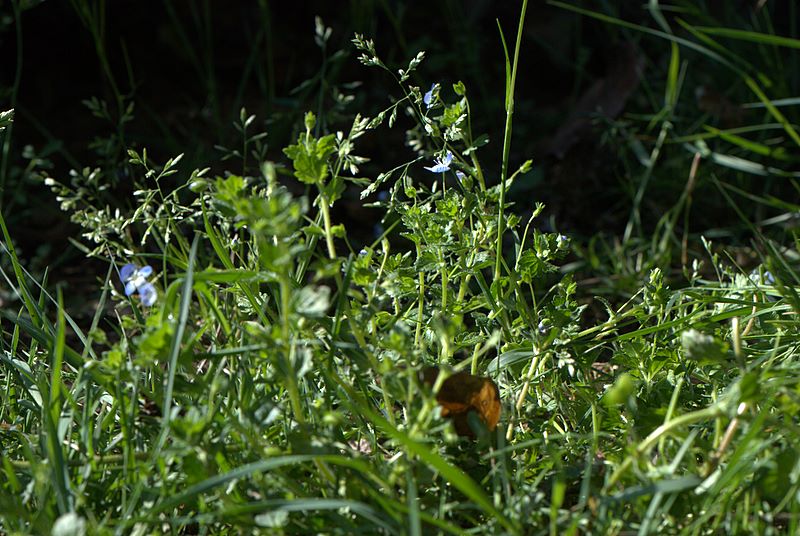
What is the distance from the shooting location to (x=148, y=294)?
1.51m

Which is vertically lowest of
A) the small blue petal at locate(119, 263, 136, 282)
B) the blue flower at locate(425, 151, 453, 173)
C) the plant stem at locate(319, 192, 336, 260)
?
the small blue petal at locate(119, 263, 136, 282)

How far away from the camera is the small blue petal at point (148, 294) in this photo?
1.45m

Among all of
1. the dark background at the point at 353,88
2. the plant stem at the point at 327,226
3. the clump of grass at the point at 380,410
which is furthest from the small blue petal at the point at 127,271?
the dark background at the point at 353,88

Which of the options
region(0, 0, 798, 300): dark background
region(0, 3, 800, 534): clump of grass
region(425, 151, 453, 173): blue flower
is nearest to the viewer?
region(0, 3, 800, 534): clump of grass

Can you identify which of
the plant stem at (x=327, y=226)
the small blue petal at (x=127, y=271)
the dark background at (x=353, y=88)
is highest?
the plant stem at (x=327, y=226)

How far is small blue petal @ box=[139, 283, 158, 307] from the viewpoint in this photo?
145 centimetres

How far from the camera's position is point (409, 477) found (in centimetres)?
119

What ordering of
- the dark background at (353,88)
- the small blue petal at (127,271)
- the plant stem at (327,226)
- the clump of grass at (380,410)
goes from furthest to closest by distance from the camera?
the dark background at (353,88), the small blue petal at (127,271), the plant stem at (327,226), the clump of grass at (380,410)

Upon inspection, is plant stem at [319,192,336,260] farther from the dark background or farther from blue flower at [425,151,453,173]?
the dark background

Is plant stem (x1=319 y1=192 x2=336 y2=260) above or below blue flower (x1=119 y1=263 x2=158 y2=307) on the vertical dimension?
above

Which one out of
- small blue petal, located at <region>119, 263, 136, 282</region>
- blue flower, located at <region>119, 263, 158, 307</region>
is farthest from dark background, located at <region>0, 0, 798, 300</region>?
blue flower, located at <region>119, 263, 158, 307</region>

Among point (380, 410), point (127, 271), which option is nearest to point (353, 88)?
point (127, 271)

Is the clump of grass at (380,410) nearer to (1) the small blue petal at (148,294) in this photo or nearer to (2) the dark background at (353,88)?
(1) the small blue petal at (148,294)

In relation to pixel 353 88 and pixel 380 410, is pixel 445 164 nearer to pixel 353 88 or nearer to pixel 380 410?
pixel 380 410
